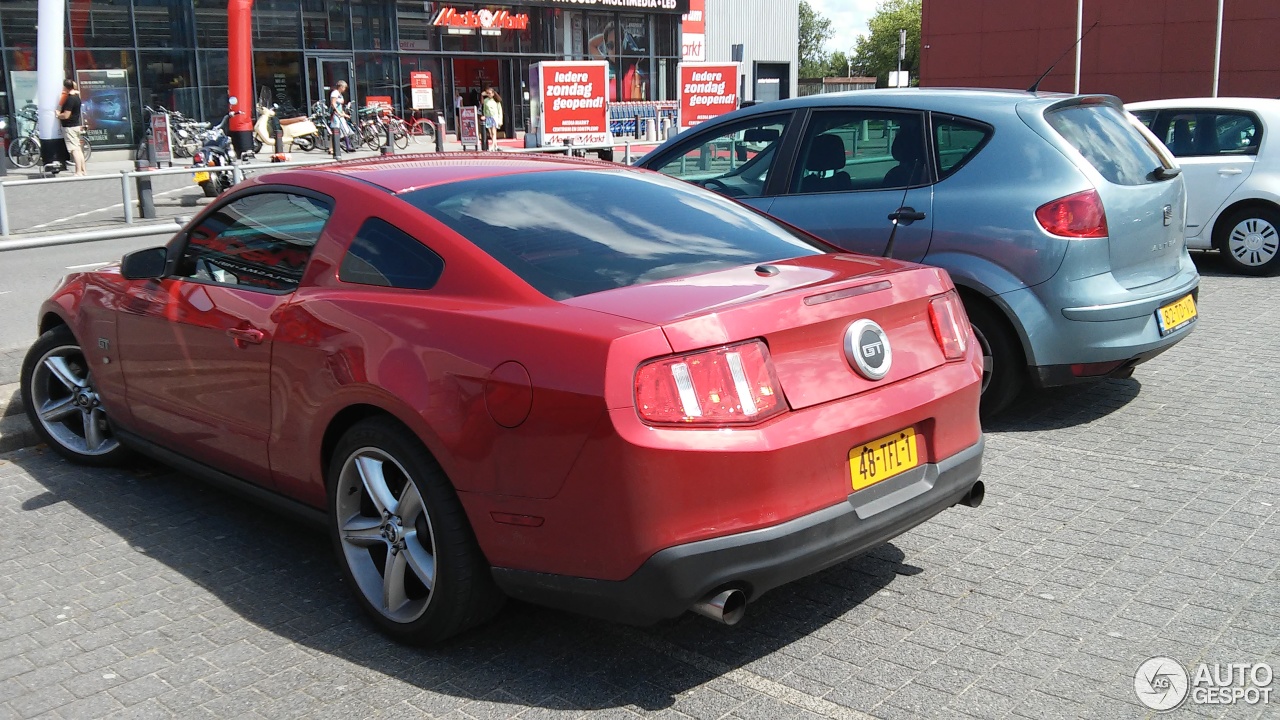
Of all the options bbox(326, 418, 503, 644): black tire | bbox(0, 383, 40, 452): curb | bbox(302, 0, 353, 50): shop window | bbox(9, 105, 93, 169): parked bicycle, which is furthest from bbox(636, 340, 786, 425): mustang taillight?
bbox(302, 0, 353, 50): shop window

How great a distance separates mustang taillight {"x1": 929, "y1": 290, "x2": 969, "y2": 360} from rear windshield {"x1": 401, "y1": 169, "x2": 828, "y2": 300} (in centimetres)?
51

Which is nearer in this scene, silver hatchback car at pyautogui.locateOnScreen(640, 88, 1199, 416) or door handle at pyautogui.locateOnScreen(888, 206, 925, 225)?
door handle at pyautogui.locateOnScreen(888, 206, 925, 225)

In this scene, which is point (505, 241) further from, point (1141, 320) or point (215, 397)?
point (1141, 320)

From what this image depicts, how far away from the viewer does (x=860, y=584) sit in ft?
13.3

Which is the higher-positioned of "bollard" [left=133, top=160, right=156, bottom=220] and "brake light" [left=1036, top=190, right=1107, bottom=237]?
"brake light" [left=1036, top=190, right=1107, bottom=237]

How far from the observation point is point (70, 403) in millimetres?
5609

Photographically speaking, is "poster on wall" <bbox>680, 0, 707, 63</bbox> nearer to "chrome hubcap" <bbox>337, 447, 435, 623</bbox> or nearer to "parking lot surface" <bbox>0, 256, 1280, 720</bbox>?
"parking lot surface" <bbox>0, 256, 1280, 720</bbox>

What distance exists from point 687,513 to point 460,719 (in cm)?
87

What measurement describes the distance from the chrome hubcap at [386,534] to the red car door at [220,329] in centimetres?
57

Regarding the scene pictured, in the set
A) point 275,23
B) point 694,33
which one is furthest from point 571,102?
point 694,33

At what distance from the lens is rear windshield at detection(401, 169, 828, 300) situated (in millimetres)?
3596

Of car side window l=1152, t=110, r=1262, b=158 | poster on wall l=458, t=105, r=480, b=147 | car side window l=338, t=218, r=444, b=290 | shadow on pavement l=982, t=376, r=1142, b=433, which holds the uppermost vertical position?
poster on wall l=458, t=105, r=480, b=147

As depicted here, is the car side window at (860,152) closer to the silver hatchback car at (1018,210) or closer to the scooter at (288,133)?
the silver hatchback car at (1018,210)

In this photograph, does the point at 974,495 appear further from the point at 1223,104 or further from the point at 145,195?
the point at 145,195
